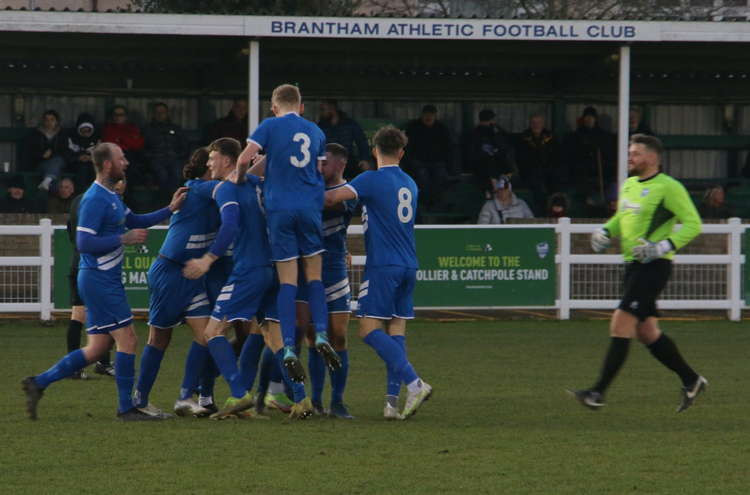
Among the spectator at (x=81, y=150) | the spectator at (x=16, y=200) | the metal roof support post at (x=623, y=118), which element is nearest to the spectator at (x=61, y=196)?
the spectator at (x=16, y=200)

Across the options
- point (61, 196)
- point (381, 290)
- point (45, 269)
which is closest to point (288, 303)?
point (381, 290)

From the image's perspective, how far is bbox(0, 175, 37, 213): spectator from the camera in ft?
64.1

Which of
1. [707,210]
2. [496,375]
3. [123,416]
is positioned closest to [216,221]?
[123,416]

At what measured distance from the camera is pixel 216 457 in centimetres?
764

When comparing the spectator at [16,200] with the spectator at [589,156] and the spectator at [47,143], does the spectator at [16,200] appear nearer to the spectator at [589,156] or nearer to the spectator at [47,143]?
the spectator at [47,143]

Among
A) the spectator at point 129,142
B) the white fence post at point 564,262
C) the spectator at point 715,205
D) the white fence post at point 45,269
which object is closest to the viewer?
the white fence post at point 45,269

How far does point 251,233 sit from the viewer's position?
9.24m

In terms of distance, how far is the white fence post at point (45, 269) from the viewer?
55.0ft

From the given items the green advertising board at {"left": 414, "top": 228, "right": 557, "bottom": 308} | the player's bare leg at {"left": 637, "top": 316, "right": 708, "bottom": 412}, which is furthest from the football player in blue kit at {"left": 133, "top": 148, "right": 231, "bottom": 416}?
the green advertising board at {"left": 414, "top": 228, "right": 557, "bottom": 308}

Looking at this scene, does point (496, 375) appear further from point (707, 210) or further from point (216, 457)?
point (707, 210)

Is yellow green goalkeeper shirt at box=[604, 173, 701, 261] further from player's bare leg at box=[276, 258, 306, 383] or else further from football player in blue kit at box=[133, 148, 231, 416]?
football player in blue kit at box=[133, 148, 231, 416]

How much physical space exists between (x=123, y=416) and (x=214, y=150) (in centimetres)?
181

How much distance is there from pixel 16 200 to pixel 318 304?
11.5 m

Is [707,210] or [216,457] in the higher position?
[707,210]
